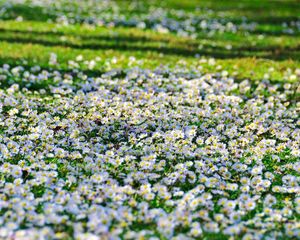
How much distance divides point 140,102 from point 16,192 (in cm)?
352

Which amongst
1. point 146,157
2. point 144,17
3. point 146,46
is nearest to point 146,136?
point 146,157

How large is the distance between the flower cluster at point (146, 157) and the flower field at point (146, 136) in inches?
0.7

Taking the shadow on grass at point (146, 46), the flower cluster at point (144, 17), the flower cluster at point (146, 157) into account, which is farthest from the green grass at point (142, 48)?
the flower cluster at point (146, 157)

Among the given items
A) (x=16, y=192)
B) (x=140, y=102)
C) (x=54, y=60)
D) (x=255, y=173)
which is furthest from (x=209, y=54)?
(x=16, y=192)

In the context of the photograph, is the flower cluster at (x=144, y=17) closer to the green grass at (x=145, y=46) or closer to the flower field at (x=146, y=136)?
the green grass at (x=145, y=46)

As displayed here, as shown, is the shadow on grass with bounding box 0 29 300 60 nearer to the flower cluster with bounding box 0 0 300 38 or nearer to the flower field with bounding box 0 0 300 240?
the flower field with bounding box 0 0 300 240

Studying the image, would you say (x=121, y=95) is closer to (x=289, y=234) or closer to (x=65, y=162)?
(x=65, y=162)

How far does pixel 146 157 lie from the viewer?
23.4ft

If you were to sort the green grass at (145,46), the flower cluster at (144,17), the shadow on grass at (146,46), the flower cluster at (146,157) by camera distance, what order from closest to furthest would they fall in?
the flower cluster at (146,157), the green grass at (145,46), the shadow on grass at (146,46), the flower cluster at (144,17)

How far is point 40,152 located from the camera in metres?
7.25

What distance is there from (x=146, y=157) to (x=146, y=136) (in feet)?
3.31

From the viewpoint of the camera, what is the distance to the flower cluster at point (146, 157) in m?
5.67

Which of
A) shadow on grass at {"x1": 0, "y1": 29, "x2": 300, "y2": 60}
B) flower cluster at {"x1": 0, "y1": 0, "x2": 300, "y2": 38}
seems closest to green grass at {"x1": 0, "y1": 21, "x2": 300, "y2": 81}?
shadow on grass at {"x1": 0, "y1": 29, "x2": 300, "y2": 60}

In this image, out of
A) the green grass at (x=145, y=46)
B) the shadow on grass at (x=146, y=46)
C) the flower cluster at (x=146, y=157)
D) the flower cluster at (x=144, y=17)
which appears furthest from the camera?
the flower cluster at (x=144, y=17)
